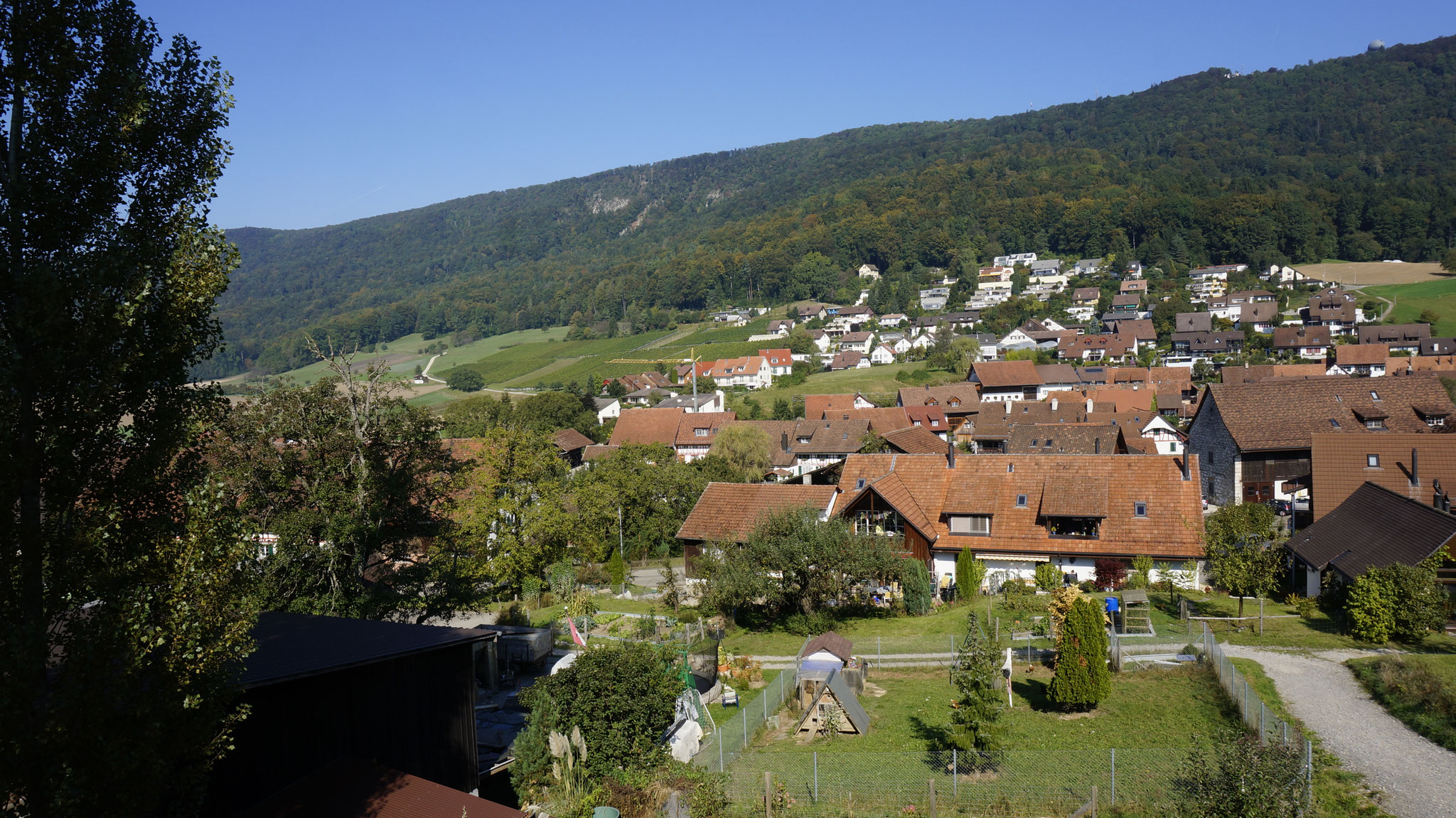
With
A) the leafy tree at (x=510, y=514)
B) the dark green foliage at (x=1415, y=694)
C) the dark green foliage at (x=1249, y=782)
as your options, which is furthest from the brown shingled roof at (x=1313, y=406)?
the dark green foliage at (x=1249, y=782)

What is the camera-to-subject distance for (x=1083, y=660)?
15586mm

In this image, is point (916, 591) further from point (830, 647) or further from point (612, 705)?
point (612, 705)

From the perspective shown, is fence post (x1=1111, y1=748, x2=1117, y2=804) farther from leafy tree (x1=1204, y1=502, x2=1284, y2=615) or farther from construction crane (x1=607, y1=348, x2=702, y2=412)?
construction crane (x1=607, y1=348, x2=702, y2=412)

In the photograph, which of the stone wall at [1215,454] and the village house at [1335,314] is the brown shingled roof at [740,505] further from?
the village house at [1335,314]

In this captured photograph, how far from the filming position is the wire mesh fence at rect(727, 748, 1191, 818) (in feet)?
39.0

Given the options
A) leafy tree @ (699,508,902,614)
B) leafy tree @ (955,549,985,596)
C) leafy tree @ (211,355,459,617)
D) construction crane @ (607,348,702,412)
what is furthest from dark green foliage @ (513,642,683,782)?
construction crane @ (607,348,702,412)

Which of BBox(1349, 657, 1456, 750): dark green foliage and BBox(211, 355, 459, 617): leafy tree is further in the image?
BBox(211, 355, 459, 617): leafy tree

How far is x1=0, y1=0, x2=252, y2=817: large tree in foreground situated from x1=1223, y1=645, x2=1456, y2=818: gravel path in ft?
45.9

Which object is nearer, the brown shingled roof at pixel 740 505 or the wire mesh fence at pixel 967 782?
the wire mesh fence at pixel 967 782

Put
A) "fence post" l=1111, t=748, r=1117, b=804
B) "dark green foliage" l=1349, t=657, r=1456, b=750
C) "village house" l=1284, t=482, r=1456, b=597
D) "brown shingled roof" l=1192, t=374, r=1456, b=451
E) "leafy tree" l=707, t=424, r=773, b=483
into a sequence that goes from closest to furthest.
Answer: "fence post" l=1111, t=748, r=1117, b=804 → "dark green foliage" l=1349, t=657, r=1456, b=750 → "village house" l=1284, t=482, r=1456, b=597 → "brown shingled roof" l=1192, t=374, r=1456, b=451 → "leafy tree" l=707, t=424, r=773, b=483

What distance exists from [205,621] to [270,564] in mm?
13525

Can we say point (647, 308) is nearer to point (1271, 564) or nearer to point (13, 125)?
point (1271, 564)

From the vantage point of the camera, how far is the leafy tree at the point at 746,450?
2124 inches

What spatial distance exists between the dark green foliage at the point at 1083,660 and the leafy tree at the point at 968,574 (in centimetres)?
1141
